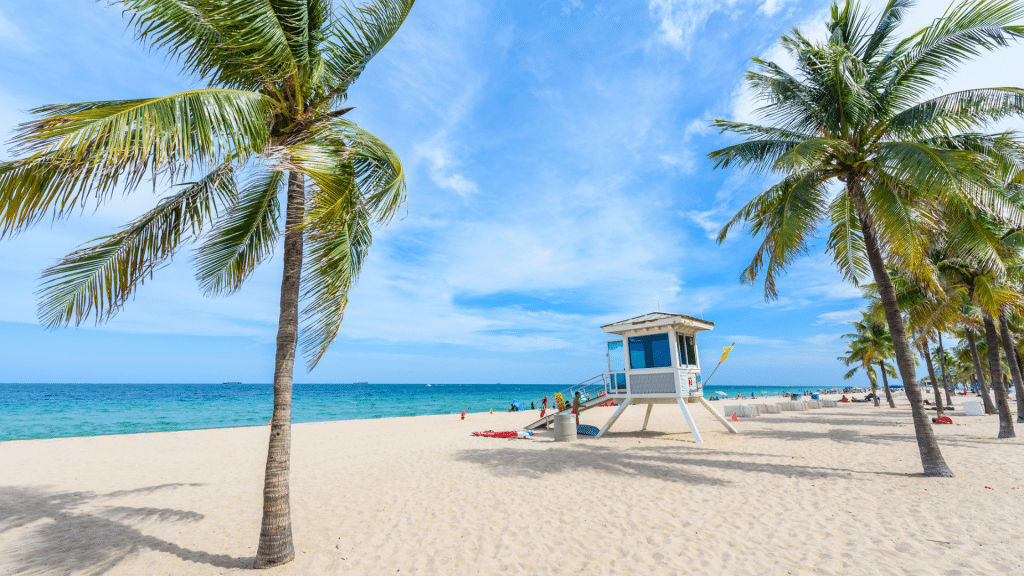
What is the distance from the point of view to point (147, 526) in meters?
7.01

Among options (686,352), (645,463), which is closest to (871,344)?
(686,352)

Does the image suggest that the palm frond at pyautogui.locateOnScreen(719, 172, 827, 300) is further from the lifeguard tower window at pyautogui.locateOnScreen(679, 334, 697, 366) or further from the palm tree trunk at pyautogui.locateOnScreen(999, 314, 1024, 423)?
the palm tree trunk at pyautogui.locateOnScreen(999, 314, 1024, 423)

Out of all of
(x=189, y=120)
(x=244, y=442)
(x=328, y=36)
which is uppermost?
(x=328, y=36)

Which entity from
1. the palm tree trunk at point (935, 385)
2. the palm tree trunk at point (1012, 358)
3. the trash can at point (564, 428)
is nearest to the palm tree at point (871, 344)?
the palm tree trunk at point (935, 385)

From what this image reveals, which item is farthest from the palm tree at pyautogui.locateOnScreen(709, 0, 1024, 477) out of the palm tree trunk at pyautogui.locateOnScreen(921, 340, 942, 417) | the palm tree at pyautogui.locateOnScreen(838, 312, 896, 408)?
the palm tree at pyautogui.locateOnScreen(838, 312, 896, 408)

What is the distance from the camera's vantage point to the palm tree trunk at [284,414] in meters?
5.38

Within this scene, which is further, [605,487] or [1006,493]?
[605,487]

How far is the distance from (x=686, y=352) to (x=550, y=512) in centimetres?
986

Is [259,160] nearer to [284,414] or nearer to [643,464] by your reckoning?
[284,414]

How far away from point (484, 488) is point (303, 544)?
3.61 m

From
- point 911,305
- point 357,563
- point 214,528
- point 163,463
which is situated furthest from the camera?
point 911,305

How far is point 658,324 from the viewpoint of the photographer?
14.8 meters

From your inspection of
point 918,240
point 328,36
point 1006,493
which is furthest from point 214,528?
point 918,240

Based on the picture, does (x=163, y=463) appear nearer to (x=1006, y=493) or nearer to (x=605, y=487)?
(x=605, y=487)
